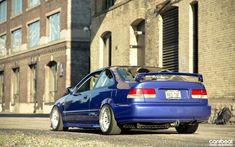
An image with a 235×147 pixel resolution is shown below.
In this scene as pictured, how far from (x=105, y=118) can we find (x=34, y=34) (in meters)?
31.6

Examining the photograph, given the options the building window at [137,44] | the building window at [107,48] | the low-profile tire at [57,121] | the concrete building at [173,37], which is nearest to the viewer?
the low-profile tire at [57,121]

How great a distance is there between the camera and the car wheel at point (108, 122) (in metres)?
10.0

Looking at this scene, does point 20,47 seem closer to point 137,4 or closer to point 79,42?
point 79,42

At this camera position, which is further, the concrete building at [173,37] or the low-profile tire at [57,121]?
the concrete building at [173,37]

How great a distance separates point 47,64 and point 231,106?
22911mm

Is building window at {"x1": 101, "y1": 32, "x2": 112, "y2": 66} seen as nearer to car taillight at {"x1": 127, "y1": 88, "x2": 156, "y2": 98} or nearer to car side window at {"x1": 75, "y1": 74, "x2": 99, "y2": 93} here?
car side window at {"x1": 75, "y1": 74, "x2": 99, "y2": 93}

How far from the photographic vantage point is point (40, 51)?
128 feet

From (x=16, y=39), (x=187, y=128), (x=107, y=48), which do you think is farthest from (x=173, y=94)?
(x=16, y=39)

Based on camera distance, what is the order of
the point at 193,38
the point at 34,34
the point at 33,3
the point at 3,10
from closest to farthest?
the point at 193,38, the point at 34,34, the point at 33,3, the point at 3,10

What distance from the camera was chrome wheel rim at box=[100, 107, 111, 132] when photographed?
10.2m

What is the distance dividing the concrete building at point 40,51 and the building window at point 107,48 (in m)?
6.26

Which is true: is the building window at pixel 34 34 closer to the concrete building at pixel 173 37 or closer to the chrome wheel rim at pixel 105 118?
the concrete building at pixel 173 37

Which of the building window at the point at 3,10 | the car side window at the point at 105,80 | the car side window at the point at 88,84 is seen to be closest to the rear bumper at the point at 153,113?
the car side window at the point at 105,80

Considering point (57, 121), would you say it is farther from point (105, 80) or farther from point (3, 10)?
point (3, 10)
